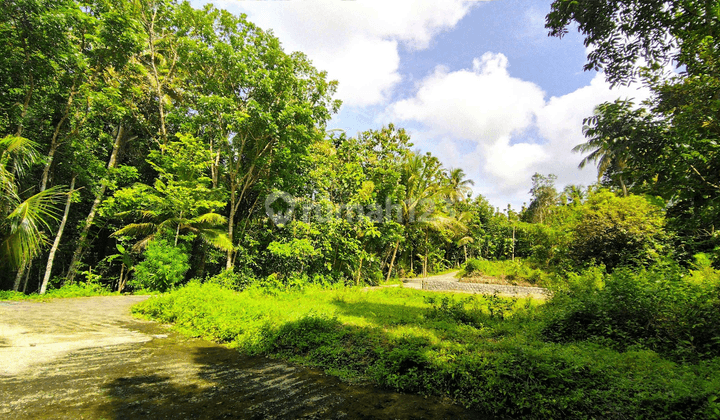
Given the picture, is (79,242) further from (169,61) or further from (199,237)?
(169,61)

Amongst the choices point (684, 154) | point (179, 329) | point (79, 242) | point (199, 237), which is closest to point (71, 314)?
point (179, 329)

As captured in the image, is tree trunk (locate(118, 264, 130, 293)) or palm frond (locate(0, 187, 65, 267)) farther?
tree trunk (locate(118, 264, 130, 293))

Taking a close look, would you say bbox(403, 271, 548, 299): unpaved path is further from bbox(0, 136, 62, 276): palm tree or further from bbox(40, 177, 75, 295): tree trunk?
bbox(40, 177, 75, 295): tree trunk

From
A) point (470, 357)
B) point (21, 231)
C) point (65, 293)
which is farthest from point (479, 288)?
point (65, 293)

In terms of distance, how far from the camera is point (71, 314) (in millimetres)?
6738

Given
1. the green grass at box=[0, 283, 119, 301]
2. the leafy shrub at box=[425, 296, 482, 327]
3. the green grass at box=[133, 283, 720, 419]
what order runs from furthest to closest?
1. the green grass at box=[0, 283, 119, 301]
2. the leafy shrub at box=[425, 296, 482, 327]
3. the green grass at box=[133, 283, 720, 419]

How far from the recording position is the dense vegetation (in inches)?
136

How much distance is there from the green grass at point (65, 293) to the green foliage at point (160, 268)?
1.90 metres

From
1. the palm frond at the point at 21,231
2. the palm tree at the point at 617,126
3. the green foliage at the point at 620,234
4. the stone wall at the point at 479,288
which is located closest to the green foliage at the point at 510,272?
the stone wall at the point at 479,288

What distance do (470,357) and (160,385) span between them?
12.8 feet

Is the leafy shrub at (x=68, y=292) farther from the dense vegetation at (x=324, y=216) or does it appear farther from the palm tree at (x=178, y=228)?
the palm tree at (x=178, y=228)

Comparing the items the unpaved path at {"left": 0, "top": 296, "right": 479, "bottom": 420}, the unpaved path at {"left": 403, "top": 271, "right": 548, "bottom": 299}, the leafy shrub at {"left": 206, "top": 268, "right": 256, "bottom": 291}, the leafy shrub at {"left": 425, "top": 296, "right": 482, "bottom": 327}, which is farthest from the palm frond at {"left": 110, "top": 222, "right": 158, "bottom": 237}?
the unpaved path at {"left": 403, "top": 271, "right": 548, "bottom": 299}

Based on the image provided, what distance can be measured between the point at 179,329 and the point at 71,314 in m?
2.85

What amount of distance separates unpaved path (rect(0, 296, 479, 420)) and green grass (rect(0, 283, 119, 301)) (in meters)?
5.01
